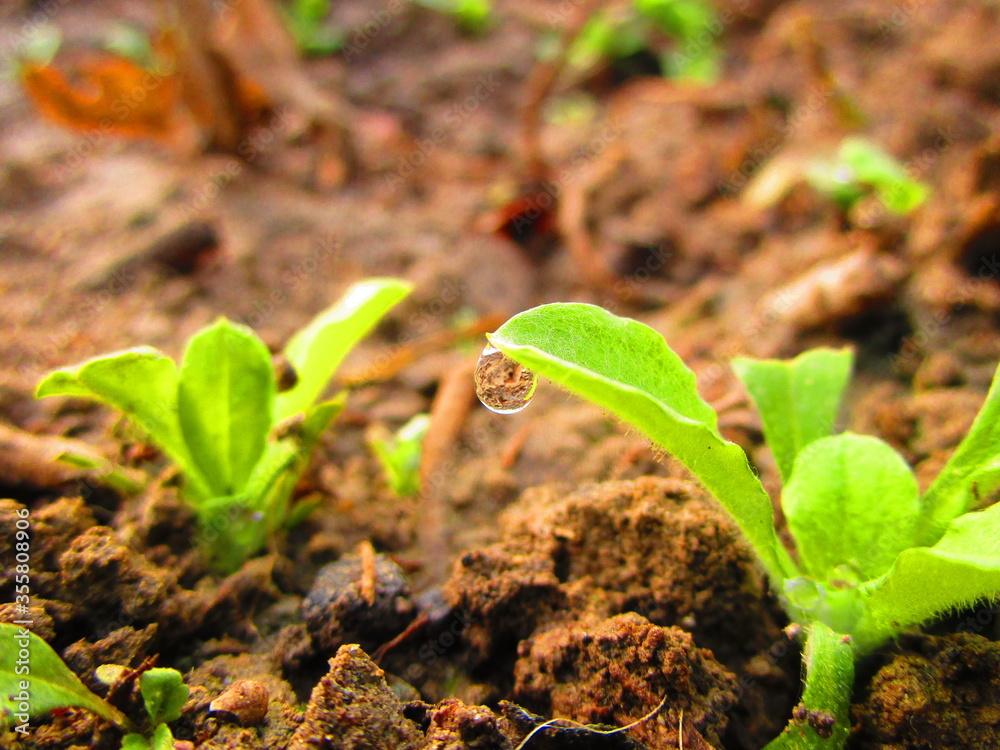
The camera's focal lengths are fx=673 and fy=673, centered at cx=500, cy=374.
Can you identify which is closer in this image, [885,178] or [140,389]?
[140,389]

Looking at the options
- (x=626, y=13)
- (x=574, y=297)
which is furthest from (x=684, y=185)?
(x=626, y=13)

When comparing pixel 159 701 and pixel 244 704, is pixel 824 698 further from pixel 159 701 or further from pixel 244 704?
pixel 159 701

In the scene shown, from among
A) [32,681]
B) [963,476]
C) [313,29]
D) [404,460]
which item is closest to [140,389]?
[32,681]

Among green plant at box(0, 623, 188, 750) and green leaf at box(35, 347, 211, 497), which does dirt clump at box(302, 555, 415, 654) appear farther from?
green leaf at box(35, 347, 211, 497)

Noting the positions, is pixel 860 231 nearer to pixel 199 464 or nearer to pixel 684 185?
pixel 684 185

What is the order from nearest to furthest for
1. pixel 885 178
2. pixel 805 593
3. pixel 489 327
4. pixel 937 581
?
1. pixel 937 581
2. pixel 805 593
3. pixel 885 178
4. pixel 489 327

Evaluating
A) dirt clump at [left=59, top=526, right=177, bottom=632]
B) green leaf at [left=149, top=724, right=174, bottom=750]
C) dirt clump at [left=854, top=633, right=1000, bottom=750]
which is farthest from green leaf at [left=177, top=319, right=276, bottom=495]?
dirt clump at [left=854, top=633, right=1000, bottom=750]

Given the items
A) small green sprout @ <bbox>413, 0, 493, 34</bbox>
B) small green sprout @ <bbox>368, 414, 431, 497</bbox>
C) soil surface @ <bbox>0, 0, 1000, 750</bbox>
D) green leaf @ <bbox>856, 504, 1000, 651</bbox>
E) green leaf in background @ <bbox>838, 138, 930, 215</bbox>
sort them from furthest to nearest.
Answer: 1. small green sprout @ <bbox>413, 0, 493, 34</bbox>
2. green leaf in background @ <bbox>838, 138, 930, 215</bbox>
3. small green sprout @ <bbox>368, 414, 431, 497</bbox>
4. soil surface @ <bbox>0, 0, 1000, 750</bbox>
5. green leaf @ <bbox>856, 504, 1000, 651</bbox>
